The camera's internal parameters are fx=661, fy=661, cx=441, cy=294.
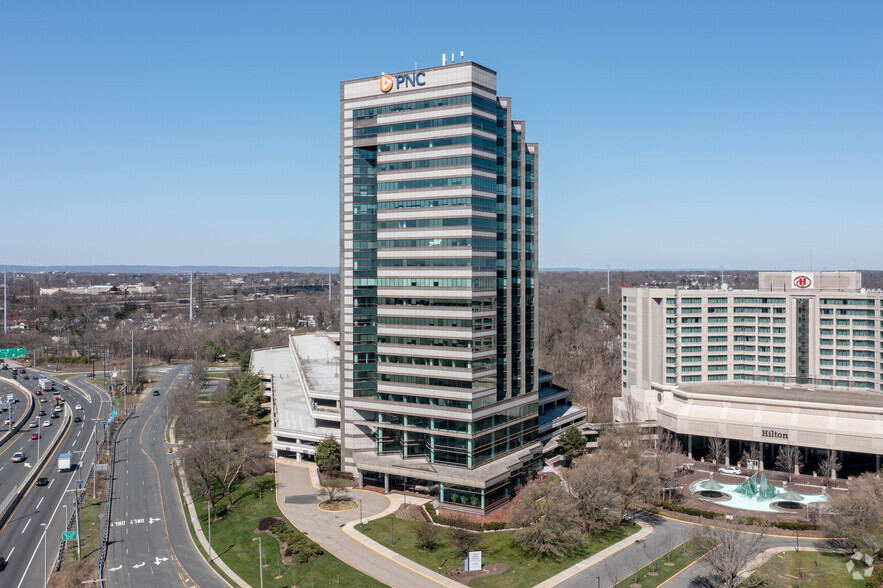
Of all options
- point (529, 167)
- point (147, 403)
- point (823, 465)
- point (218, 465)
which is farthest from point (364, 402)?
point (147, 403)

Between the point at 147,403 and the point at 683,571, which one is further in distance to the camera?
the point at 147,403

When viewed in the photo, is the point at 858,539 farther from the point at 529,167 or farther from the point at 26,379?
the point at 26,379

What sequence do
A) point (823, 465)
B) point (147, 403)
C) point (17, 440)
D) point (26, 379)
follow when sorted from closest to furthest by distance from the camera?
1. point (823, 465)
2. point (17, 440)
3. point (147, 403)
4. point (26, 379)

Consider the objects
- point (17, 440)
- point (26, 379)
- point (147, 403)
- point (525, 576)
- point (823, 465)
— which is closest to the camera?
point (525, 576)

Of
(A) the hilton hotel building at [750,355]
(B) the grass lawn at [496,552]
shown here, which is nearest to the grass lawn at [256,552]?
(B) the grass lawn at [496,552]

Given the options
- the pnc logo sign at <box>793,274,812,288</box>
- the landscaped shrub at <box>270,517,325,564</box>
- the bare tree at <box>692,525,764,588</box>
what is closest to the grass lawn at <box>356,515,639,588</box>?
the landscaped shrub at <box>270,517,325,564</box>
